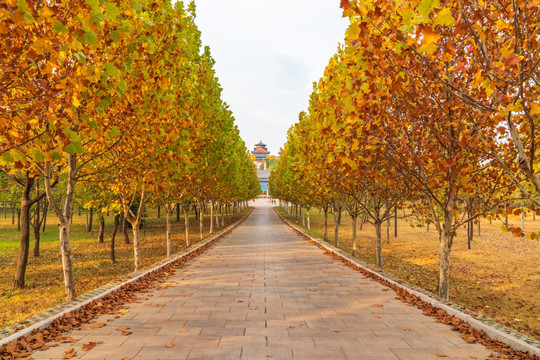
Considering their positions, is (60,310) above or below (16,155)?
below

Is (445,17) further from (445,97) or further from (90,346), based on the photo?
(90,346)

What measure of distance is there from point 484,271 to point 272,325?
14.1 meters

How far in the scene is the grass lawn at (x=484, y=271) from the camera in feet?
34.2

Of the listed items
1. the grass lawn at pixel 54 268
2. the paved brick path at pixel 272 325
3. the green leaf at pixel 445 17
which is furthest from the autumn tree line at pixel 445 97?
the grass lawn at pixel 54 268

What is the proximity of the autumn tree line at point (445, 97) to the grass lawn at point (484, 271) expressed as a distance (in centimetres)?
324

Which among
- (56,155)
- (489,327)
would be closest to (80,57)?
(56,155)

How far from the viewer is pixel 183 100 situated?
10.6 metres

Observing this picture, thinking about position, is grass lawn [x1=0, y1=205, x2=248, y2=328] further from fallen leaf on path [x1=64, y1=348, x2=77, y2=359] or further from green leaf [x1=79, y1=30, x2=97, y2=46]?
green leaf [x1=79, y1=30, x2=97, y2=46]

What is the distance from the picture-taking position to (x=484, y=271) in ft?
52.8

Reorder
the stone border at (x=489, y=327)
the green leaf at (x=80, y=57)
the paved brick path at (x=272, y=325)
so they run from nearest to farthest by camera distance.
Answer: the green leaf at (x=80, y=57)
the paved brick path at (x=272, y=325)
the stone border at (x=489, y=327)

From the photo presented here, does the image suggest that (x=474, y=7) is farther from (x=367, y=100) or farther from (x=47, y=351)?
(x=47, y=351)

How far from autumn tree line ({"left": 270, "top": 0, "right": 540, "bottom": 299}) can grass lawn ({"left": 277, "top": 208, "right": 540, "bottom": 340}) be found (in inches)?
128

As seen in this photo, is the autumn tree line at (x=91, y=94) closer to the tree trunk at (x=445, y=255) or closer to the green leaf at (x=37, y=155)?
the green leaf at (x=37, y=155)

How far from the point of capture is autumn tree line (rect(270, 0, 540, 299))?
4.14 metres
